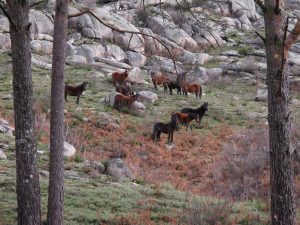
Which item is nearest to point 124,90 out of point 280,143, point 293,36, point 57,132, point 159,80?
point 159,80

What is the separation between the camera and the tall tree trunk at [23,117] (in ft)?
21.8

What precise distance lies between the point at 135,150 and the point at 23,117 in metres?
10.5

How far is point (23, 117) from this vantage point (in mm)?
6652

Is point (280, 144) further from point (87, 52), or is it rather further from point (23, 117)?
point (87, 52)

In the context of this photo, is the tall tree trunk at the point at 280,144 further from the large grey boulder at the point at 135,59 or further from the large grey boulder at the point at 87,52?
the large grey boulder at the point at 135,59

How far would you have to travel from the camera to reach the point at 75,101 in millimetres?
23188

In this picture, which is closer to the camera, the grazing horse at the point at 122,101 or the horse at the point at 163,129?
the horse at the point at 163,129

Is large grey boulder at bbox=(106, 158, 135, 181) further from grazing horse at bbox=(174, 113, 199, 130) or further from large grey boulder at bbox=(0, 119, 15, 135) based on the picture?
grazing horse at bbox=(174, 113, 199, 130)

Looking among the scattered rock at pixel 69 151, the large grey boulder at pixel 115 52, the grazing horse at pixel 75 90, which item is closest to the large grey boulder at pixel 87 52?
the large grey boulder at pixel 115 52

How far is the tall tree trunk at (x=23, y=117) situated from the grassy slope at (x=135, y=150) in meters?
1.17

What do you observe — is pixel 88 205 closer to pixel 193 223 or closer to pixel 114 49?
pixel 193 223

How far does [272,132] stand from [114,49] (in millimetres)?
31601

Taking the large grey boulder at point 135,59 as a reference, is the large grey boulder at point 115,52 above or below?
above

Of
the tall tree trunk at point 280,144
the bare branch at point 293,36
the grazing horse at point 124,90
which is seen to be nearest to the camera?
the bare branch at point 293,36
